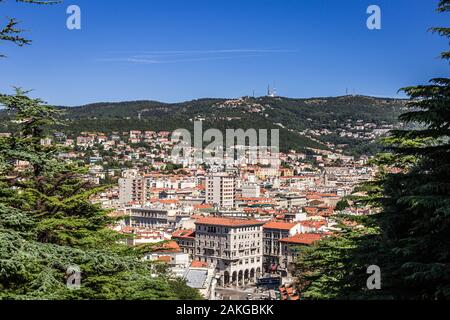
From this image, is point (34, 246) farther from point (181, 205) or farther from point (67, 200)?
point (181, 205)

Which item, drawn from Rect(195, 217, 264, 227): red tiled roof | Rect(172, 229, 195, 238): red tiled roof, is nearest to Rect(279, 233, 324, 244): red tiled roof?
Rect(195, 217, 264, 227): red tiled roof

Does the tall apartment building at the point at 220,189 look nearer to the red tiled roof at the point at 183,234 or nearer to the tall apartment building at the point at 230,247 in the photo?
the red tiled roof at the point at 183,234

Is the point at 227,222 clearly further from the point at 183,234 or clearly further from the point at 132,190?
the point at 132,190

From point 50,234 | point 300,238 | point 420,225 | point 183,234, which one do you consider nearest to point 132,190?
point 183,234

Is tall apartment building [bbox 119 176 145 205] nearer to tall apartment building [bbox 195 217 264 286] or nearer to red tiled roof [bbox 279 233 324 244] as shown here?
tall apartment building [bbox 195 217 264 286]

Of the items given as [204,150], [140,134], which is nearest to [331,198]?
[204,150]
